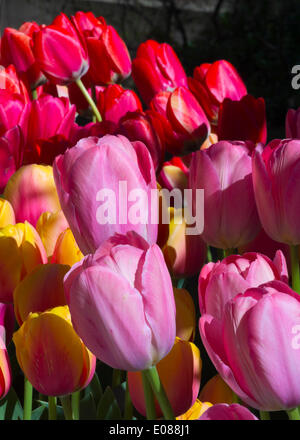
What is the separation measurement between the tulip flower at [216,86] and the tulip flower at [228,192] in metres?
0.21

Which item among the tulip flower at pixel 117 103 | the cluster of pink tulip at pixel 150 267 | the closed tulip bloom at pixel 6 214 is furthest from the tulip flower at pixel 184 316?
the tulip flower at pixel 117 103

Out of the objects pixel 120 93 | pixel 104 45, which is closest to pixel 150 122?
pixel 120 93

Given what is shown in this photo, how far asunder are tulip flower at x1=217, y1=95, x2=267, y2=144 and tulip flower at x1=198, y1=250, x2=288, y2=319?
9.0 inches

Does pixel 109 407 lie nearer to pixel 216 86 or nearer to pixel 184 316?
pixel 184 316

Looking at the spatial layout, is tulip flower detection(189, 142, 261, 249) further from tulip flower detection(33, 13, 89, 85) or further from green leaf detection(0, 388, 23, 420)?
tulip flower detection(33, 13, 89, 85)

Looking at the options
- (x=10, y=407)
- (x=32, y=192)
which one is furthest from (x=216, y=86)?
(x=10, y=407)

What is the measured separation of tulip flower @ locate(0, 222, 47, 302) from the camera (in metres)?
0.35

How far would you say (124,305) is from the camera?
0.81 ft

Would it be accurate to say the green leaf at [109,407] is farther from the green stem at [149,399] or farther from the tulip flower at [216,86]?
the tulip flower at [216,86]

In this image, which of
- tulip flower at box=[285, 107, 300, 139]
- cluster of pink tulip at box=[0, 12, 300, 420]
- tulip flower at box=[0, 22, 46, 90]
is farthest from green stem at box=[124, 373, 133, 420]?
tulip flower at box=[0, 22, 46, 90]

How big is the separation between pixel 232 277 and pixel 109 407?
0.16 metres

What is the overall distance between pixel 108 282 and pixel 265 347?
2.6 inches
